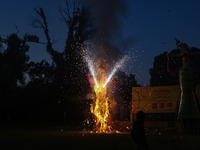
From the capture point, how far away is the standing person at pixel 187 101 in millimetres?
16594

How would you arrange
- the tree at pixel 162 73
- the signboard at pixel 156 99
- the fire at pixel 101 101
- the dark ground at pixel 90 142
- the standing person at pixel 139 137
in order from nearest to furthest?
the standing person at pixel 139 137 < the dark ground at pixel 90 142 < the fire at pixel 101 101 < the signboard at pixel 156 99 < the tree at pixel 162 73

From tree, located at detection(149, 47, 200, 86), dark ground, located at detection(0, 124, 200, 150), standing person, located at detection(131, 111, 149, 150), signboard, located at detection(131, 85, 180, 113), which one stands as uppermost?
tree, located at detection(149, 47, 200, 86)

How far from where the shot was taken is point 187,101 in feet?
55.0

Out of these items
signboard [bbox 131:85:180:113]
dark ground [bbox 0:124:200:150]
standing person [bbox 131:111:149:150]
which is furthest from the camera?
signboard [bbox 131:85:180:113]

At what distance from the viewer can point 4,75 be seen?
91.6 ft

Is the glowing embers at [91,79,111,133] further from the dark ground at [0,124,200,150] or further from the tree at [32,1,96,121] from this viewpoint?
the tree at [32,1,96,121]

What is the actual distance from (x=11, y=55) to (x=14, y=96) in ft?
27.7

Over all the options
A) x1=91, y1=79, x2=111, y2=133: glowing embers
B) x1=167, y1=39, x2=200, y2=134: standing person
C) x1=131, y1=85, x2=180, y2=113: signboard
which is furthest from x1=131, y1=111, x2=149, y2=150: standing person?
x1=131, y1=85, x2=180, y2=113: signboard

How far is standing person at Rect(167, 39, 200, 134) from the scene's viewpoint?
1659 cm

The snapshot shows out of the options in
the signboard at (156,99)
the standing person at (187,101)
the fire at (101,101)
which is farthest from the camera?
the signboard at (156,99)

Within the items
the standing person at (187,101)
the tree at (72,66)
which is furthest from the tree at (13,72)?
the standing person at (187,101)

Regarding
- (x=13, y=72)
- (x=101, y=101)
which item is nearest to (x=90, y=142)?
(x=101, y=101)

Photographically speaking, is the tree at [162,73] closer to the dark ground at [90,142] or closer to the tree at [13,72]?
the tree at [13,72]

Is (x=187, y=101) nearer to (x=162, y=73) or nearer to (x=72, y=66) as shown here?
(x=72, y=66)
